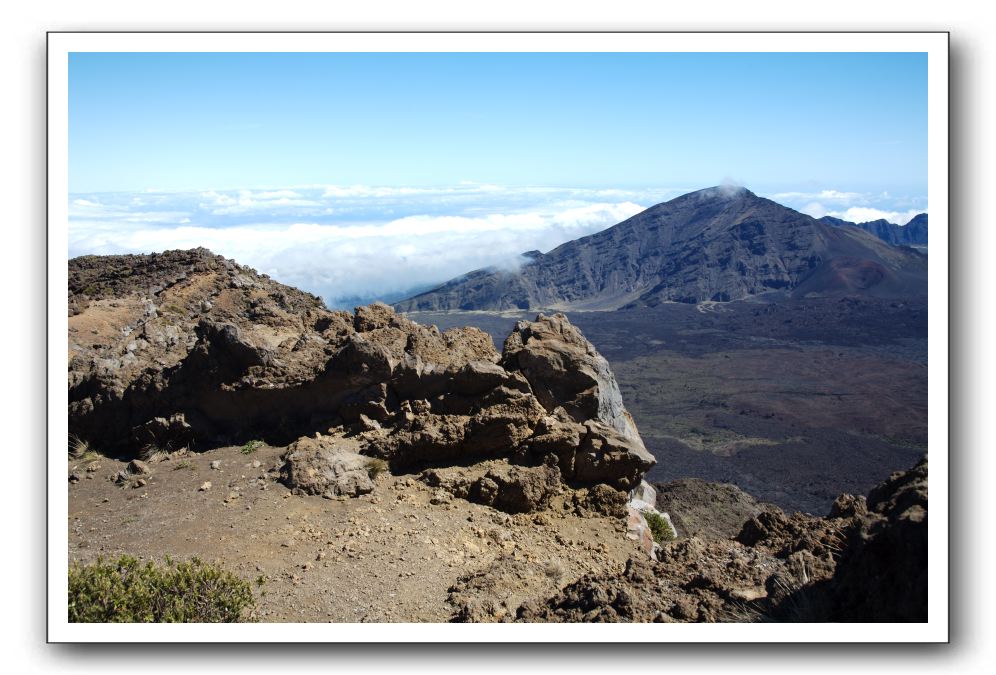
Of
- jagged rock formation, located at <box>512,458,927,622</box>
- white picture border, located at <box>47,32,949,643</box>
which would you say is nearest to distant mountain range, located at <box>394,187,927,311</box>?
jagged rock formation, located at <box>512,458,927,622</box>

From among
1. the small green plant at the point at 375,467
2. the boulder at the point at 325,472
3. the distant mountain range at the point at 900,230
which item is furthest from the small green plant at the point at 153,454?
the distant mountain range at the point at 900,230

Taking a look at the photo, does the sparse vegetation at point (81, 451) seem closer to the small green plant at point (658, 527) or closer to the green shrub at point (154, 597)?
the green shrub at point (154, 597)

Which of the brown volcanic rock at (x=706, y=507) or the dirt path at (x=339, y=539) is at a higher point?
the dirt path at (x=339, y=539)

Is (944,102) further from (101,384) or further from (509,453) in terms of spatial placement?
(101,384)

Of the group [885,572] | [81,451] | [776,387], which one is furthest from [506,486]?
[776,387]

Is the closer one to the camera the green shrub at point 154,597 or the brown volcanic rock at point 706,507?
the green shrub at point 154,597

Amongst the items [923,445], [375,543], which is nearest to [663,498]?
[375,543]
